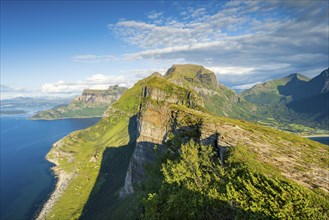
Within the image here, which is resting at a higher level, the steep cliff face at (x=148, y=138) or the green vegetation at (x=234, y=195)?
the green vegetation at (x=234, y=195)

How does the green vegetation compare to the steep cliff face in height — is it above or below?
above

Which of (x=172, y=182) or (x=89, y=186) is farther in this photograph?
(x=89, y=186)

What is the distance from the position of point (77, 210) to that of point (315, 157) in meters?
152

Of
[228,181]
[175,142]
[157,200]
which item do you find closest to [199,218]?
[228,181]

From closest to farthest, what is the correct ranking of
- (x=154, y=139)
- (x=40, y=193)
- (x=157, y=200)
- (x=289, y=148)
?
(x=157, y=200)
(x=289, y=148)
(x=154, y=139)
(x=40, y=193)

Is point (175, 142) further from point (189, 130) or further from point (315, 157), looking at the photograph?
point (315, 157)

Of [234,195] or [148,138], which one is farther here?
[148,138]

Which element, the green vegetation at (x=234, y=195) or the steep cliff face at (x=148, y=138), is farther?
the steep cliff face at (x=148, y=138)

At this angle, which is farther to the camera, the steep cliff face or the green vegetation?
the steep cliff face

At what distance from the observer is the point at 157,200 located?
133ft

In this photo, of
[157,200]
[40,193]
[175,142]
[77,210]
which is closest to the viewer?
[157,200]

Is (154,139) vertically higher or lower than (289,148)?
lower

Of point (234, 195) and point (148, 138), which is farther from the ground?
point (234, 195)

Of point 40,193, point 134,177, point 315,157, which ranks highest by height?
point 315,157
